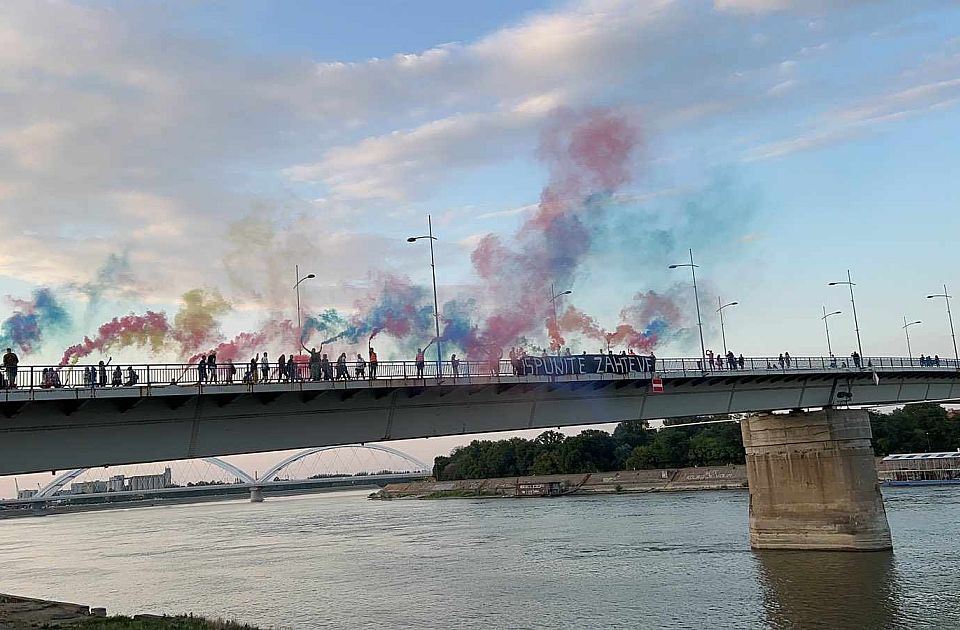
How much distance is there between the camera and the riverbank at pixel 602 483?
125 metres

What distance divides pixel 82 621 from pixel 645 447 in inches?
4892

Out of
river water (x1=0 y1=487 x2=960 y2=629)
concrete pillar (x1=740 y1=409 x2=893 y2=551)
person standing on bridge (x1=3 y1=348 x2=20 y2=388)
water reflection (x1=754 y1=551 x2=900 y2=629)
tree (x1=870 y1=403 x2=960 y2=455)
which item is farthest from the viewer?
tree (x1=870 y1=403 x2=960 y2=455)

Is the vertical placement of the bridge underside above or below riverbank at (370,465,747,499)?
above

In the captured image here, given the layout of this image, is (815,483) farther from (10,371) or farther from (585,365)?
(10,371)

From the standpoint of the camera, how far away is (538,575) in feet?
165

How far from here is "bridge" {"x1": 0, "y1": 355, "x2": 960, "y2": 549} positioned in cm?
2969

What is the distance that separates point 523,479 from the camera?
16138cm

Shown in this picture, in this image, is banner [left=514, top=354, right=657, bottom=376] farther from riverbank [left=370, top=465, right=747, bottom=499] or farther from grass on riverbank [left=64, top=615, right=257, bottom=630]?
riverbank [left=370, top=465, right=747, bottom=499]

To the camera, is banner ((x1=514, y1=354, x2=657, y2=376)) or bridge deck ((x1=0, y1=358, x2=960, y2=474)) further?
banner ((x1=514, y1=354, x2=657, y2=376))

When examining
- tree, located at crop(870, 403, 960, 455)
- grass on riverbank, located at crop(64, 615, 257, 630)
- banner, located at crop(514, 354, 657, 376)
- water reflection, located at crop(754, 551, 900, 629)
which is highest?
banner, located at crop(514, 354, 657, 376)

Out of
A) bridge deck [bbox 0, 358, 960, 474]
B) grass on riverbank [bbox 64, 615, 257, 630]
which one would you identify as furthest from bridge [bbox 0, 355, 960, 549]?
grass on riverbank [bbox 64, 615, 257, 630]

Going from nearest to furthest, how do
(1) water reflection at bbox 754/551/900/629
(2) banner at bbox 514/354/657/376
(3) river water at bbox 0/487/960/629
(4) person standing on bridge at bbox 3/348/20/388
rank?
(4) person standing on bridge at bbox 3/348/20/388 → (1) water reflection at bbox 754/551/900/629 → (3) river water at bbox 0/487/960/629 → (2) banner at bbox 514/354/657/376

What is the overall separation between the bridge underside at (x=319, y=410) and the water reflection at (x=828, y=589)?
8.97 m

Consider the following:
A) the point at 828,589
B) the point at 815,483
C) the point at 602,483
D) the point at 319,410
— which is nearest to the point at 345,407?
the point at 319,410
